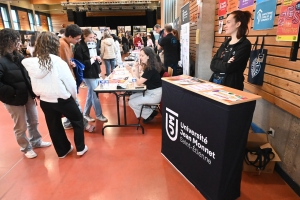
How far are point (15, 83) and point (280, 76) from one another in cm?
284

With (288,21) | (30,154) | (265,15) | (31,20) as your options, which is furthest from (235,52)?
(31,20)

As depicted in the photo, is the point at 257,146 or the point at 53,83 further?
the point at 257,146

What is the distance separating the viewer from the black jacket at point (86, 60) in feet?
9.56

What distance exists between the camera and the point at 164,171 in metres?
2.17

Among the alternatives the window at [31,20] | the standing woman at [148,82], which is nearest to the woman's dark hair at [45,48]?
the standing woman at [148,82]

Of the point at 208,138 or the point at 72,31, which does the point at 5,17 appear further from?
the point at 208,138

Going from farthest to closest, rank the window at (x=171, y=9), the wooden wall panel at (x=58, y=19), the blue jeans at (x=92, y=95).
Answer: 1. the wooden wall panel at (x=58, y=19)
2. the window at (x=171, y=9)
3. the blue jeans at (x=92, y=95)

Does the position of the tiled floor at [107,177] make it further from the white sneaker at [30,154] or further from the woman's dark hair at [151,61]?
the woman's dark hair at [151,61]

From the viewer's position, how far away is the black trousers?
2.14 m

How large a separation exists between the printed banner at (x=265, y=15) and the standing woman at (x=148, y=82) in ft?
4.62

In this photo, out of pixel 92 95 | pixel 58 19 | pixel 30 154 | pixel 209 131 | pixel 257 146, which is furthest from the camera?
pixel 58 19

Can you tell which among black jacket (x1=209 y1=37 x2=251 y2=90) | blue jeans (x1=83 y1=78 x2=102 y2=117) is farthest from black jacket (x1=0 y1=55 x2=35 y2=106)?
black jacket (x1=209 y1=37 x2=251 y2=90)

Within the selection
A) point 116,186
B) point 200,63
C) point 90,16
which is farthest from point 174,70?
point 90,16

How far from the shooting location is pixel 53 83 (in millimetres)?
1997
